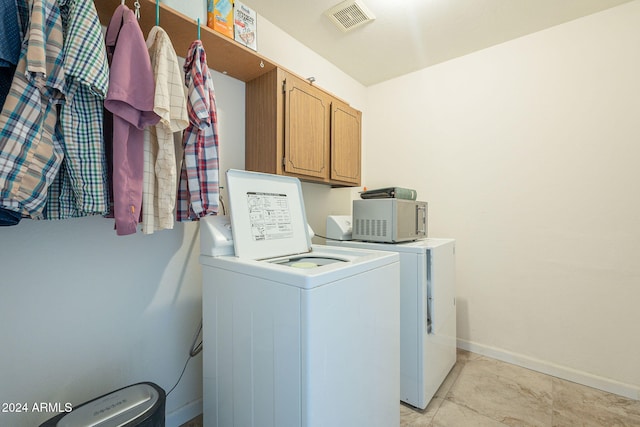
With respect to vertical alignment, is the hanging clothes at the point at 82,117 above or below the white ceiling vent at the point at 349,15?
Result: below

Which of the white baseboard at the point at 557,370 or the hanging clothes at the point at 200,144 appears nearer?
the hanging clothes at the point at 200,144

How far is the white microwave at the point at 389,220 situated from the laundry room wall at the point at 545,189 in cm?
70

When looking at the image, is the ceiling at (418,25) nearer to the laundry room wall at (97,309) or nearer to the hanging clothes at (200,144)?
the laundry room wall at (97,309)

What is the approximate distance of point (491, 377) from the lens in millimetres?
2025

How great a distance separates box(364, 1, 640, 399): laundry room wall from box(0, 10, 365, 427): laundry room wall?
6.27 ft

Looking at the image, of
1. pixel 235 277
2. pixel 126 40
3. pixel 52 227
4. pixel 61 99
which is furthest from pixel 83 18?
pixel 235 277

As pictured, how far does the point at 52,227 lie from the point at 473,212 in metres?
2.69

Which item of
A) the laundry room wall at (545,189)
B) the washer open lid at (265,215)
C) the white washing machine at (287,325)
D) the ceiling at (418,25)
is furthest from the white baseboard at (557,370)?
the ceiling at (418,25)

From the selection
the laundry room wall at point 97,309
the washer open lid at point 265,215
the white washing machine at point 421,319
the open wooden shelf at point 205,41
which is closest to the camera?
the laundry room wall at point 97,309

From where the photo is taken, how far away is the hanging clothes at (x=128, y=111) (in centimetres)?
97

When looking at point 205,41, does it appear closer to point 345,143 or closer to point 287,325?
point 345,143

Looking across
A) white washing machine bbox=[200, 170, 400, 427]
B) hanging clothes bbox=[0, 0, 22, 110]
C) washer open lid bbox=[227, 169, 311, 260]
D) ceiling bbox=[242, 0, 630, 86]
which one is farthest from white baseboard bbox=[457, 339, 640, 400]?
hanging clothes bbox=[0, 0, 22, 110]

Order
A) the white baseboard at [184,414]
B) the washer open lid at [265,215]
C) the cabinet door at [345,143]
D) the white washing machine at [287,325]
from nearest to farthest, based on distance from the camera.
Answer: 1. the white washing machine at [287,325]
2. the washer open lid at [265,215]
3. the white baseboard at [184,414]
4. the cabinet door at [345,143]

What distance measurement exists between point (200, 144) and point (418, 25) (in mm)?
1792
